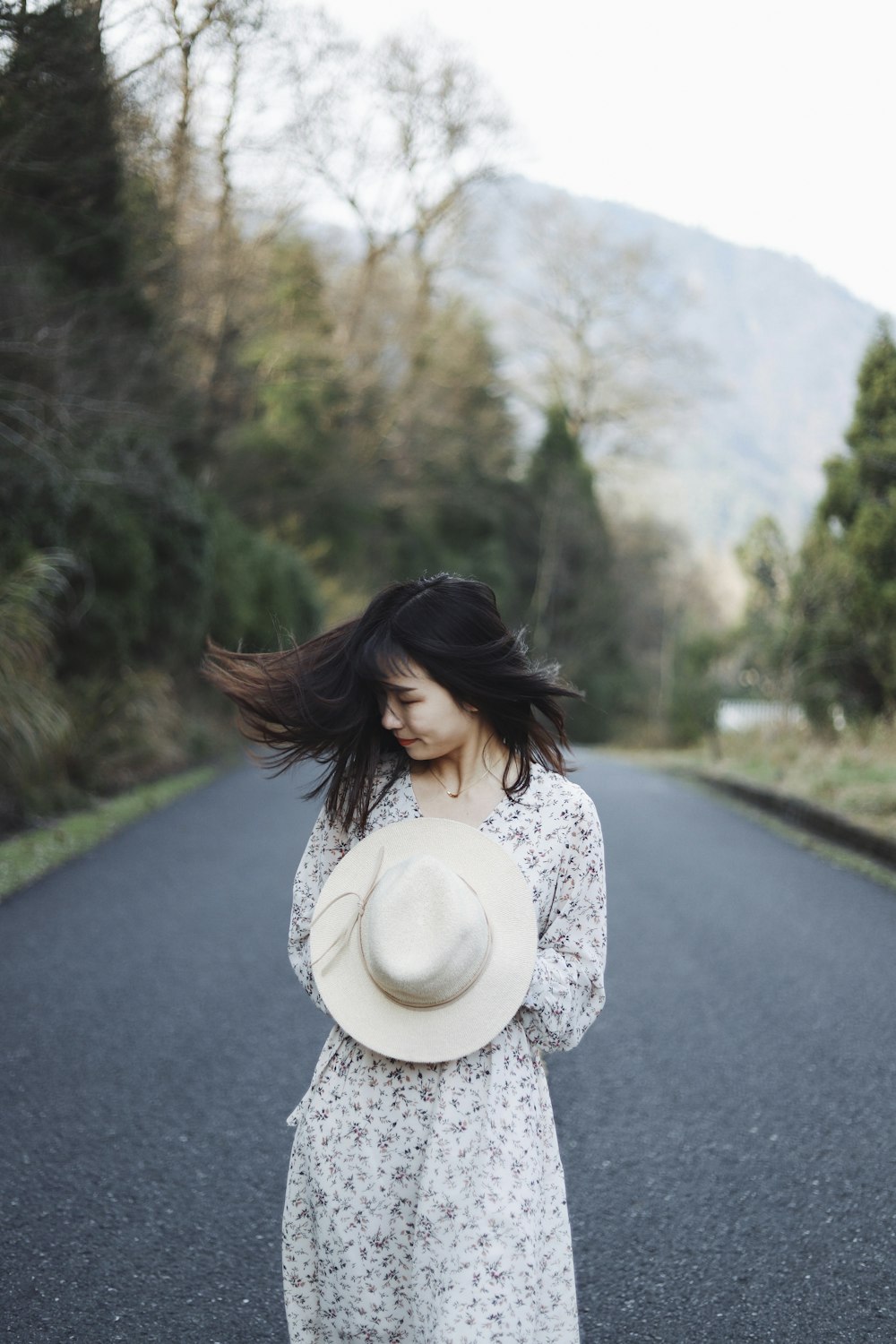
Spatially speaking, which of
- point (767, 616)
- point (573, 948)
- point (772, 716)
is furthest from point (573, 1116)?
point (772, 716)

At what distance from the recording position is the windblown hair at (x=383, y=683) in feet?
7.39

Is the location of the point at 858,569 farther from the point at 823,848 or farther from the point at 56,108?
the point at 56,108

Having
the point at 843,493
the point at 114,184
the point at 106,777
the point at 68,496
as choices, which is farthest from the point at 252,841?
the point at 843,493

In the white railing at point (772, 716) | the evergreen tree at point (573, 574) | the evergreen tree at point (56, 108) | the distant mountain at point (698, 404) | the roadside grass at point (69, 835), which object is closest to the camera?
the evergreen tree at point (56, 108)

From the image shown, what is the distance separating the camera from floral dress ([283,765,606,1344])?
2.03m

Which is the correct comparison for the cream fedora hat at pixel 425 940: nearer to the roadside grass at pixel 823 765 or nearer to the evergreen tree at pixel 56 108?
the evergreen tree at pixel 56 108

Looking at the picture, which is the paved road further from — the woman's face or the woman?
the woman's face

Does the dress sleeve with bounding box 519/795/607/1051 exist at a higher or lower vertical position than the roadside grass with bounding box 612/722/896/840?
higher

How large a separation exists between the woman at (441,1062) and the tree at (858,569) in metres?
13.9

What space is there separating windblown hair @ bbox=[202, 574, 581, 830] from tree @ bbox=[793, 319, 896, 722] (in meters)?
13.9

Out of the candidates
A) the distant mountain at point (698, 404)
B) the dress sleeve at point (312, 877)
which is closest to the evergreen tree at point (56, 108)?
the dress sleeve at point (312, 877)

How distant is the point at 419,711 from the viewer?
7.36 feet

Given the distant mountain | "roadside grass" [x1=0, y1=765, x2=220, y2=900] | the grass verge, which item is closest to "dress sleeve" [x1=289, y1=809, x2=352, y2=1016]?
"roadside grass" [x1=0, y1=765, x2=220, y2=900]

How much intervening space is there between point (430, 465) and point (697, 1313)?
1171 inches
